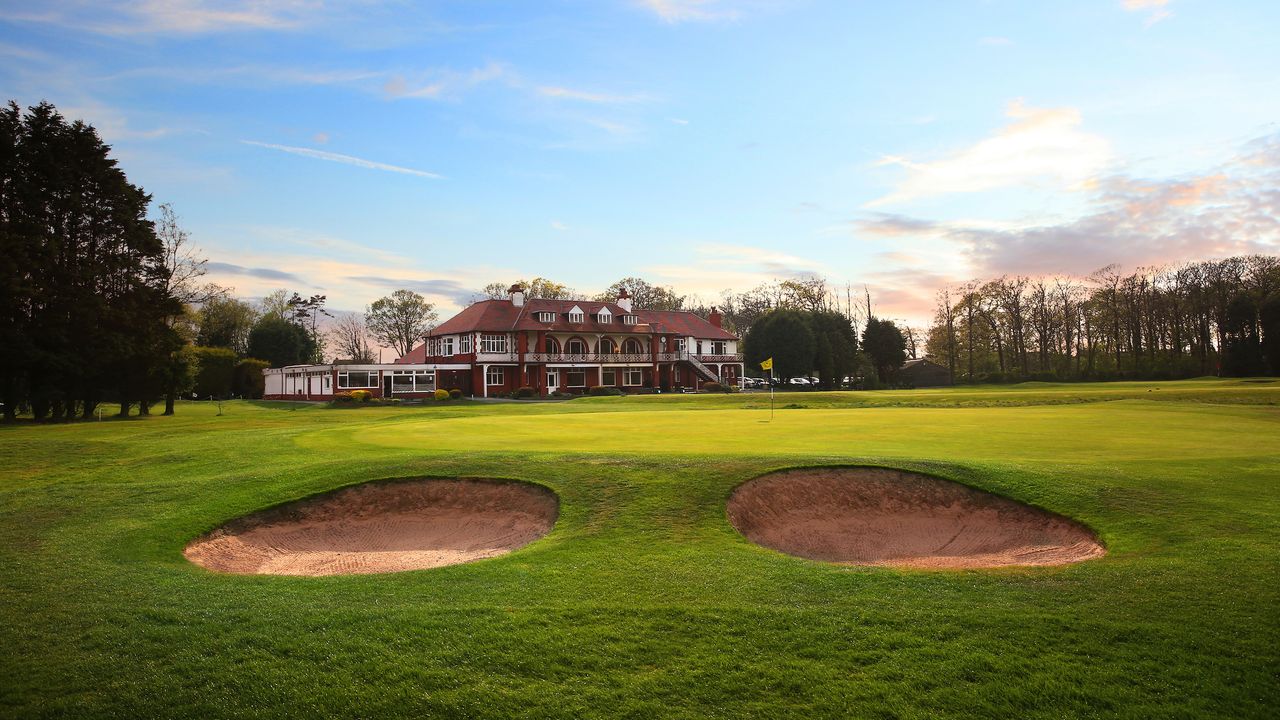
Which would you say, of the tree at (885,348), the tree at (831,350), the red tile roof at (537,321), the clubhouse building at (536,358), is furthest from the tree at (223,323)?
the tree at (885,348)

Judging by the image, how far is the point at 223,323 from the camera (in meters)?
71.7

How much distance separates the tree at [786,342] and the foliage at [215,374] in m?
49.3

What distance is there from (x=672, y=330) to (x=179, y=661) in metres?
65.6

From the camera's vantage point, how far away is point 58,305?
3155 centimetres

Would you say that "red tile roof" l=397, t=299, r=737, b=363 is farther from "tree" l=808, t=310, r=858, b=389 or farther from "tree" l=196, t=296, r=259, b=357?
"tree" l=196, t=296, r=259, b=357

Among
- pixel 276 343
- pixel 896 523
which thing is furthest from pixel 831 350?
pixel 896 523

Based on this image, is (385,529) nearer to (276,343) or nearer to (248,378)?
(248,378)

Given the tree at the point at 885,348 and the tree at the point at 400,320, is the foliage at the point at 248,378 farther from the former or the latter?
the tree at the point at 885,348

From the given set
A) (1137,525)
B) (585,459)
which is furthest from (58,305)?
(1137,525)

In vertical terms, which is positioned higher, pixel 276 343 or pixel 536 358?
pixel 276 343

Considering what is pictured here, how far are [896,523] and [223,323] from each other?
76.0m

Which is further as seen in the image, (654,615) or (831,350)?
(831,350)

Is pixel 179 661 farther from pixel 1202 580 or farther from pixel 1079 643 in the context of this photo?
pixel 1202 580

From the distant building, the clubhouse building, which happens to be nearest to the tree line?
the distant building
